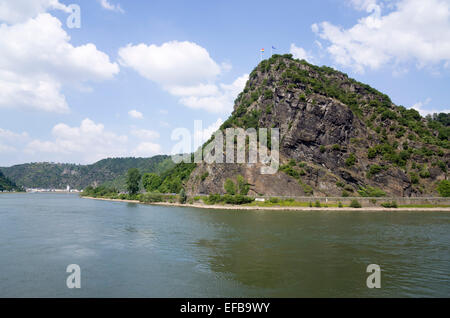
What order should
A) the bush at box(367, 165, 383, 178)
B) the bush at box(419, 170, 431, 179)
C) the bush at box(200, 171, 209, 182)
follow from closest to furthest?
the bush at box(367, 165, 383, 178), the bush at box(419, 170, 431, 179), the bush at box(200, 171, 209, 182)

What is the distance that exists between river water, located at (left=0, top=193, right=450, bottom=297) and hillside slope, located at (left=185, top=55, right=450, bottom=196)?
167ft

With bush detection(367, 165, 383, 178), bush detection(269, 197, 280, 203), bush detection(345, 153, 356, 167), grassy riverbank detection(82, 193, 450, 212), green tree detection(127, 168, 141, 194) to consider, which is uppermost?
bush detection(345, 153, 356, 167)

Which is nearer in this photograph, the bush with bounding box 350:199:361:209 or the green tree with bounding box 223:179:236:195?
the bush with bounding box 350:199:361:209

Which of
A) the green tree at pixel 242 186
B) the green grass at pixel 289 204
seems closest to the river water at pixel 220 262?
the green grass at pixel 289 204

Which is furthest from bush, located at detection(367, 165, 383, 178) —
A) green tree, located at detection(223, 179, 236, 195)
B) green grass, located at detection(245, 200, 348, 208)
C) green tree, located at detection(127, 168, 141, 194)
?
green tree, located at detection(127, 168, 141, 194)

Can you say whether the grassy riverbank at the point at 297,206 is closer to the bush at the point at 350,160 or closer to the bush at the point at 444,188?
the bush at the point at 444,188

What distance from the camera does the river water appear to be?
1844 cm

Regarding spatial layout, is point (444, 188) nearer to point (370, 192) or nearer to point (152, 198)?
point (370, 192)

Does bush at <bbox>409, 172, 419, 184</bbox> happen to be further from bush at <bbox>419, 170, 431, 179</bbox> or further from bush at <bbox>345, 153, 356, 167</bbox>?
bush at <bbox>345, 153, 356, 167</bbox>

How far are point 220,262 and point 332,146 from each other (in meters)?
83.2

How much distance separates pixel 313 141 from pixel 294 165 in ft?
37.7

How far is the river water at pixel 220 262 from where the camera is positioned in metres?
18.4

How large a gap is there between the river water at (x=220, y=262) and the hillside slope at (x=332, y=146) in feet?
167

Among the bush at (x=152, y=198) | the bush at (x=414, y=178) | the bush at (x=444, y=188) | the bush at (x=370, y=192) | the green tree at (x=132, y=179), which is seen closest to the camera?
the bush at (x=444, y=188)
